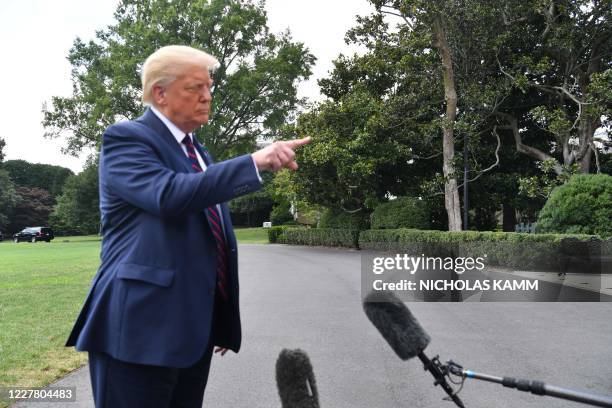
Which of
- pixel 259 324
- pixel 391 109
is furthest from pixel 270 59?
pixel 259 324

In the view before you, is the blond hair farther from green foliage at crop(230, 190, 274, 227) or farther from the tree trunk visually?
green foliage at crop(230, 190, 274, 227)

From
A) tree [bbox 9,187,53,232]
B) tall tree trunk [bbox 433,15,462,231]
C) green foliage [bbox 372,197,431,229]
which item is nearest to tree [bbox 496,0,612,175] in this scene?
tall tree trunk [bbox 433,15,462,231]

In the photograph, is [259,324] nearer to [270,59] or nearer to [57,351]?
[57,351]

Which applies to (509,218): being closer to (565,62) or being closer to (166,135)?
(565,62)

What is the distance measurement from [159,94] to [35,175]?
83.1 metres

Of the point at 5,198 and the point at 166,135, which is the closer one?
the point at 166,135

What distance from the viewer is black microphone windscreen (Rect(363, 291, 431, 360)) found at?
63.9 inches

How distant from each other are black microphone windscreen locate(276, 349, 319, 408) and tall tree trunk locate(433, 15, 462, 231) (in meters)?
20.2

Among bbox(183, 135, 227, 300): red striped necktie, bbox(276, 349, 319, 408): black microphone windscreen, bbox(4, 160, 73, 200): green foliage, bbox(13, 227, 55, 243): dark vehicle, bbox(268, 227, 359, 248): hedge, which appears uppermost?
bbox(4, 160, 73, 200): green foliage

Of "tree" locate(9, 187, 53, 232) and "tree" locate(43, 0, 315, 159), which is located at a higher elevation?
"tree" locate(43, 0, 315, 159)

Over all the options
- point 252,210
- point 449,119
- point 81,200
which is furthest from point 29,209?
point 449,119

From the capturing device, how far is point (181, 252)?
1884 millimetres

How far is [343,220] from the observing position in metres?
28.6

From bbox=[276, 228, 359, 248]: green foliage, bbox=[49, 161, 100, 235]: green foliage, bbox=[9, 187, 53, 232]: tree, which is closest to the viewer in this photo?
bbox=[276, 228, 359, 248]: green foliage
